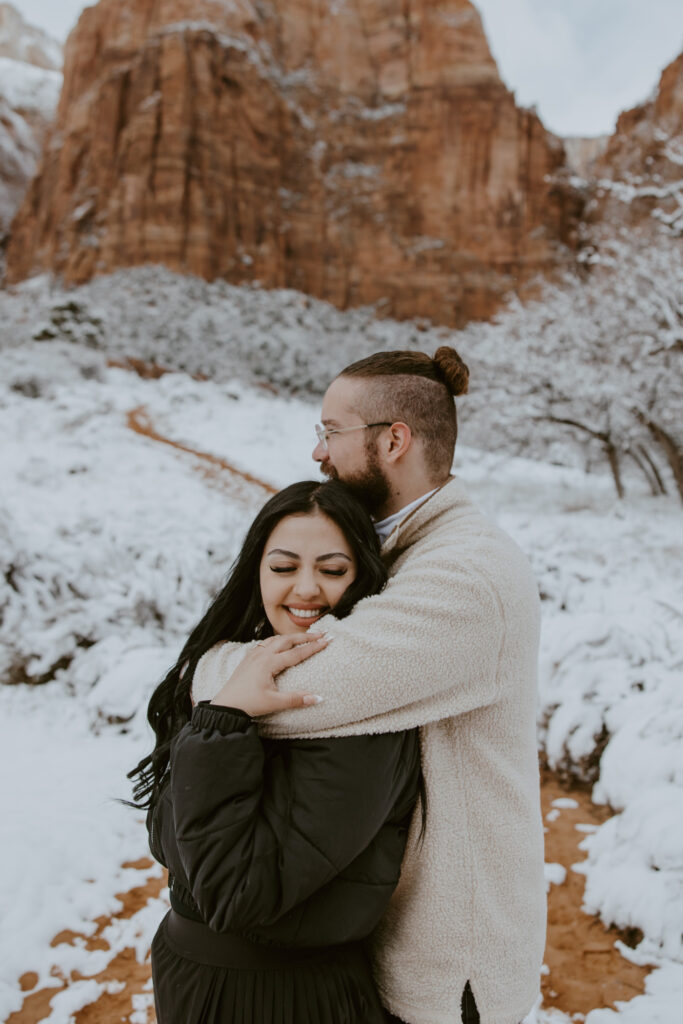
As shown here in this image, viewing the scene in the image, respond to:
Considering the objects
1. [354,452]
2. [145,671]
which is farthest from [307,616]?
[145,671]

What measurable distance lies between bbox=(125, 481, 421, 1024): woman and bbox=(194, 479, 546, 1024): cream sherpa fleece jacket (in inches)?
2.2

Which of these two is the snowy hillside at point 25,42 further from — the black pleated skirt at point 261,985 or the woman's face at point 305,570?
the black pleated skirt at point 261,985

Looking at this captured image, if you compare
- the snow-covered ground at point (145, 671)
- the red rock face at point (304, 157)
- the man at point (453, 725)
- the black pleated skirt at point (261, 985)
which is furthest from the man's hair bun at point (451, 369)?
the red rock face at point (304, 157)

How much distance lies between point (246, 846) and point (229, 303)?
37.7 meters

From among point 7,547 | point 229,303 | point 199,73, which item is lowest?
point 7,547

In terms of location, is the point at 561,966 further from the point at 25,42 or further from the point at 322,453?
the point at 25,42

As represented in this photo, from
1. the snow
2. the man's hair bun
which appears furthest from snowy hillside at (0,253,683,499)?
the snow

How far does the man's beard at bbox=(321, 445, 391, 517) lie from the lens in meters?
1.70

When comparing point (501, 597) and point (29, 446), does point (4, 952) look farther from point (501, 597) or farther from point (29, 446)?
point (29, 446)

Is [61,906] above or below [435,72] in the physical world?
below

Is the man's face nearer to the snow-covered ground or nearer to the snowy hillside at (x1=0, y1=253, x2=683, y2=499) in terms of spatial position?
the snow-covered ground

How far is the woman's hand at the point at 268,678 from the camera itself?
1198 millimetres

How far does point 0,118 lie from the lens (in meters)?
56.0

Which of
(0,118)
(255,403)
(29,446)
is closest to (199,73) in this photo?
(0,118)
